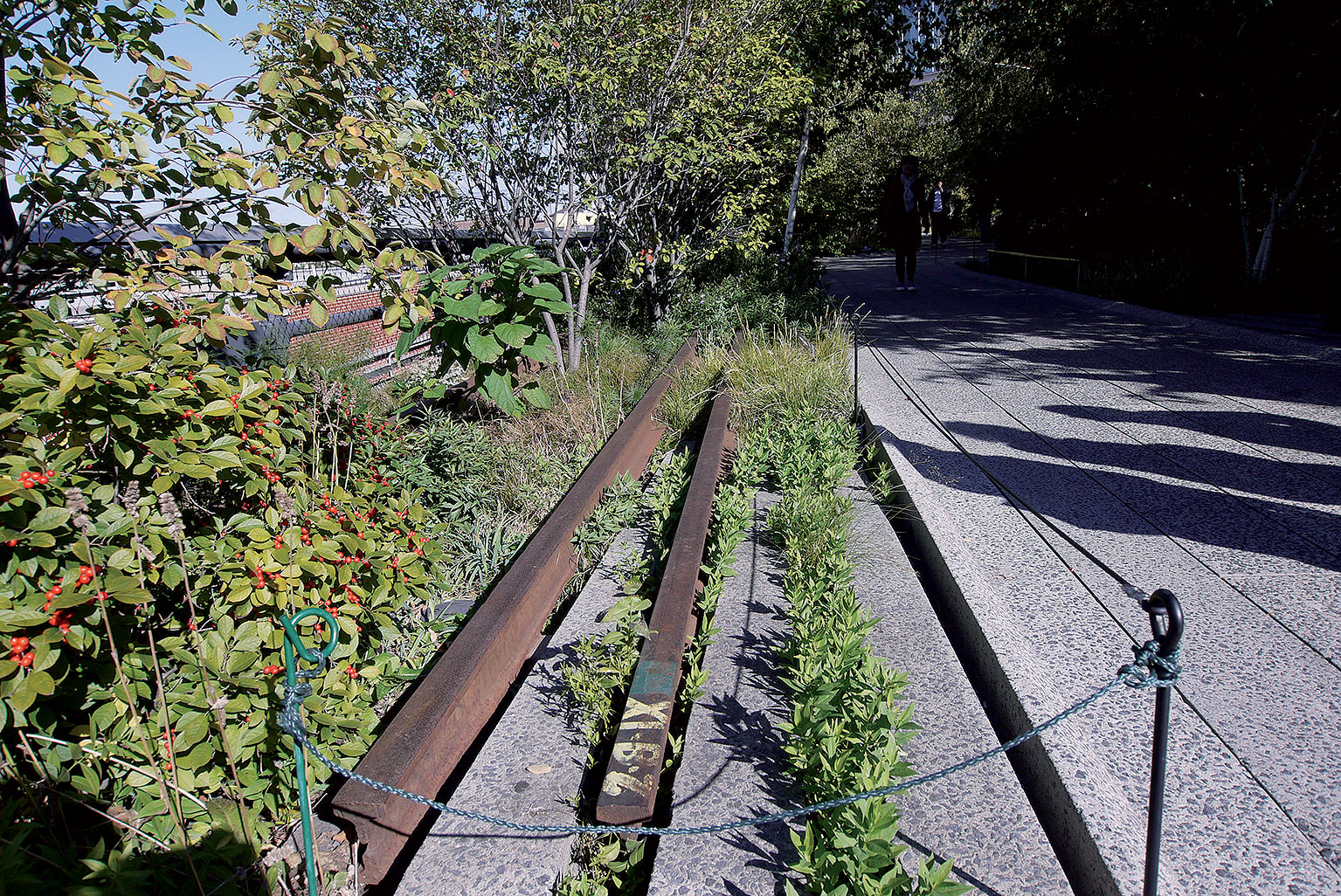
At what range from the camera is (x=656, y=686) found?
2.51 metres

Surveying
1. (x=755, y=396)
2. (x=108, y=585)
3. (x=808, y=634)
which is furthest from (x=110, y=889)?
(x=755, y=396)

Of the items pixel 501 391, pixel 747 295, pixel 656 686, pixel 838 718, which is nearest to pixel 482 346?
pixel 501 391

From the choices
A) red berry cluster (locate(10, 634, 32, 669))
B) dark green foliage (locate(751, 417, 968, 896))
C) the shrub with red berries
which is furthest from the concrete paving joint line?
Answer: red berry cluster (locate(10, 634, 32, 669))

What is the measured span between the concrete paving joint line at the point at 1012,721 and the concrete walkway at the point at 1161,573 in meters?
0.01

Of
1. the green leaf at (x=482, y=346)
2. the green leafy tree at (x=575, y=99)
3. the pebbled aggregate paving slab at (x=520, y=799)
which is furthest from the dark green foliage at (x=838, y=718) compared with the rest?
the green leafy tree at (x=575, y=99)

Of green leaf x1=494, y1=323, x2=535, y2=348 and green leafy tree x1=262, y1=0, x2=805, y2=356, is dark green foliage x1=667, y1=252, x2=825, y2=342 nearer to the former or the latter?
green leafy tree x1=262, y1=0, x2=805, y2=356

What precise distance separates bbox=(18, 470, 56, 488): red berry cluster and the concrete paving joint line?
2670 mm

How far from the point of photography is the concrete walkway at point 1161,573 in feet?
6.13

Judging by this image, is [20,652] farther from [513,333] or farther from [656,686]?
[513,333]

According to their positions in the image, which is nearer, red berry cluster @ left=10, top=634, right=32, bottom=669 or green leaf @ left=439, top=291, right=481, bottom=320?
red berry cluster @ left=10, top=634, right=32, bottom=669

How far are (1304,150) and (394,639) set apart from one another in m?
12.0

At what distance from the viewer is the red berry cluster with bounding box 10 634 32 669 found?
1607 mm

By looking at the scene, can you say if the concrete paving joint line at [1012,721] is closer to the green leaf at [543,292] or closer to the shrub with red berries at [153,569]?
the shrub with red berries at [153,569]

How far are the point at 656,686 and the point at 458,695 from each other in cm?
65
